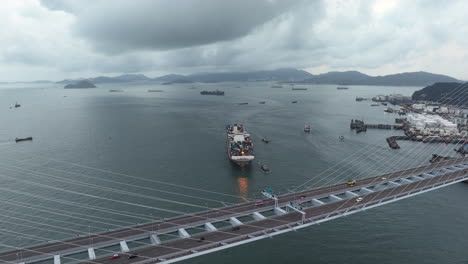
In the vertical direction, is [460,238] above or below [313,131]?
below

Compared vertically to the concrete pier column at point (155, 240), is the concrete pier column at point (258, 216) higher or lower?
higher

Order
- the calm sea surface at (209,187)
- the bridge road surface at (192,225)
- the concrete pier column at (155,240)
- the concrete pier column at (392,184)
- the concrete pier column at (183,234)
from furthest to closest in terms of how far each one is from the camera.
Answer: the concrete pier column at (392,184), the calm sea surface at (209,187), the concrete pier column at (183,234), the concrete pier column at (155,240), the bridge road surface at (192,225)

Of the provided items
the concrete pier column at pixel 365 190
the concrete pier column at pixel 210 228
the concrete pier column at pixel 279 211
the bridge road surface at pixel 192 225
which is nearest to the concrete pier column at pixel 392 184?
the bridge road surface at pixel 192 225

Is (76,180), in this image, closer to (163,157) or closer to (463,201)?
(163,157)

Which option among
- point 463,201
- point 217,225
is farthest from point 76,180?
point 463,201

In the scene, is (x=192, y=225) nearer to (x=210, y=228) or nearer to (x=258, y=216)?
(x=210, y=228)

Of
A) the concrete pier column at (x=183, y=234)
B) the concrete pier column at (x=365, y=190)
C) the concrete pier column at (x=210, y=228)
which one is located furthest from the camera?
the concrete pier column at (x=365, y=190)

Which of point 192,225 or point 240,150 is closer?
point 192,225

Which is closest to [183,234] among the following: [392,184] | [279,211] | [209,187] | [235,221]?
[235,221]

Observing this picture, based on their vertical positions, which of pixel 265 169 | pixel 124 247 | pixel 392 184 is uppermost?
pixel 392 184

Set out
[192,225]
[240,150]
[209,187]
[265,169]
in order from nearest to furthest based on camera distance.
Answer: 1. [192,225]
2. [209,187]
3. [265,169]
4. [240,150]

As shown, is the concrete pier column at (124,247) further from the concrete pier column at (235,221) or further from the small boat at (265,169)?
the small boat at (265,169)
